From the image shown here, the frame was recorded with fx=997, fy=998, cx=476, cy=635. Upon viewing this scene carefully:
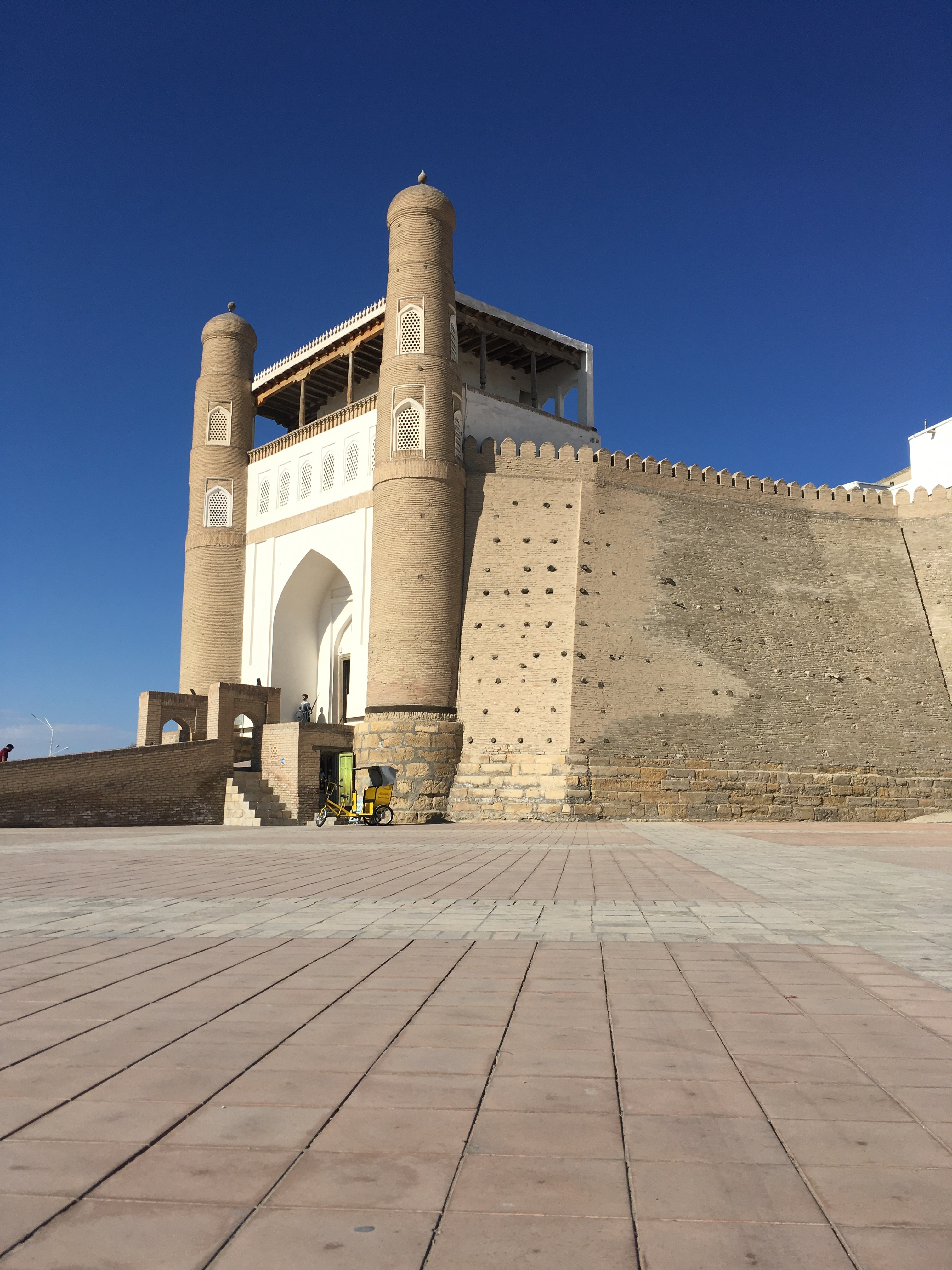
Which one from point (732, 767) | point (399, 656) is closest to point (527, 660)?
point (399, 656)

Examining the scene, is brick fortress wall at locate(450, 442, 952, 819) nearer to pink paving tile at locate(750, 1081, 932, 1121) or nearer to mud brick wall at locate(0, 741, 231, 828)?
mud brick wall at locate(0, 741, 231, 828)

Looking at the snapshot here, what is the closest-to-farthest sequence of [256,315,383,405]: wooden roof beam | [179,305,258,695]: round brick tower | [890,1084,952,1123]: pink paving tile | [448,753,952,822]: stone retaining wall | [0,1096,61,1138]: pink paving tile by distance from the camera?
[0,1096,61,1138]: pink paving tile, [890,1084,952,1123]: pink paving tile, [448,753,952,822]: stone retaining wall, [256,315,383,405]: wooden roof beam, [179,305,258,695]: round brick tower

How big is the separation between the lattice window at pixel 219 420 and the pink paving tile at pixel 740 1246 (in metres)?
26.2

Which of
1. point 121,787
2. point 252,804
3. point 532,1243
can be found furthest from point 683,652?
point 532,1243

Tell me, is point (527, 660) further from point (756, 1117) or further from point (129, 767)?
point (756, 1117)

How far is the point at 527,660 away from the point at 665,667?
2813 millimetres

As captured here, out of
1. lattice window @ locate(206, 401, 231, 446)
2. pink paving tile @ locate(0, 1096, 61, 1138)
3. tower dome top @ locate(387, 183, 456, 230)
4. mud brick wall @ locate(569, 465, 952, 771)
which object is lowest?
pink paving tile @ locate(0, 1096, 61, 1138)

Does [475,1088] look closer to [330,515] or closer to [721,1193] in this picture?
[721,1193]

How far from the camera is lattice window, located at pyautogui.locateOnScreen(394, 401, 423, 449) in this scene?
2056cm

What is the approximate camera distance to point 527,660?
19.9m

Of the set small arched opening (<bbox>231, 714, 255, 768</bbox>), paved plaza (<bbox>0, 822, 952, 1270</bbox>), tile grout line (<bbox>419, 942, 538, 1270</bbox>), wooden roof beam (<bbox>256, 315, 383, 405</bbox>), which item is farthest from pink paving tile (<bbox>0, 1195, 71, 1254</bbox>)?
wooden roof beam (<bbox>256, 315, 383, 405</bbox>)

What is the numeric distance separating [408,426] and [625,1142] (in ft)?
64.2

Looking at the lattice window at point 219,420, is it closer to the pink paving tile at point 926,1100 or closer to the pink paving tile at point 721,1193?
the pink paving tile at point 926,1100

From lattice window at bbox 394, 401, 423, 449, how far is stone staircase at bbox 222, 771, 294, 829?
25.0 ft
